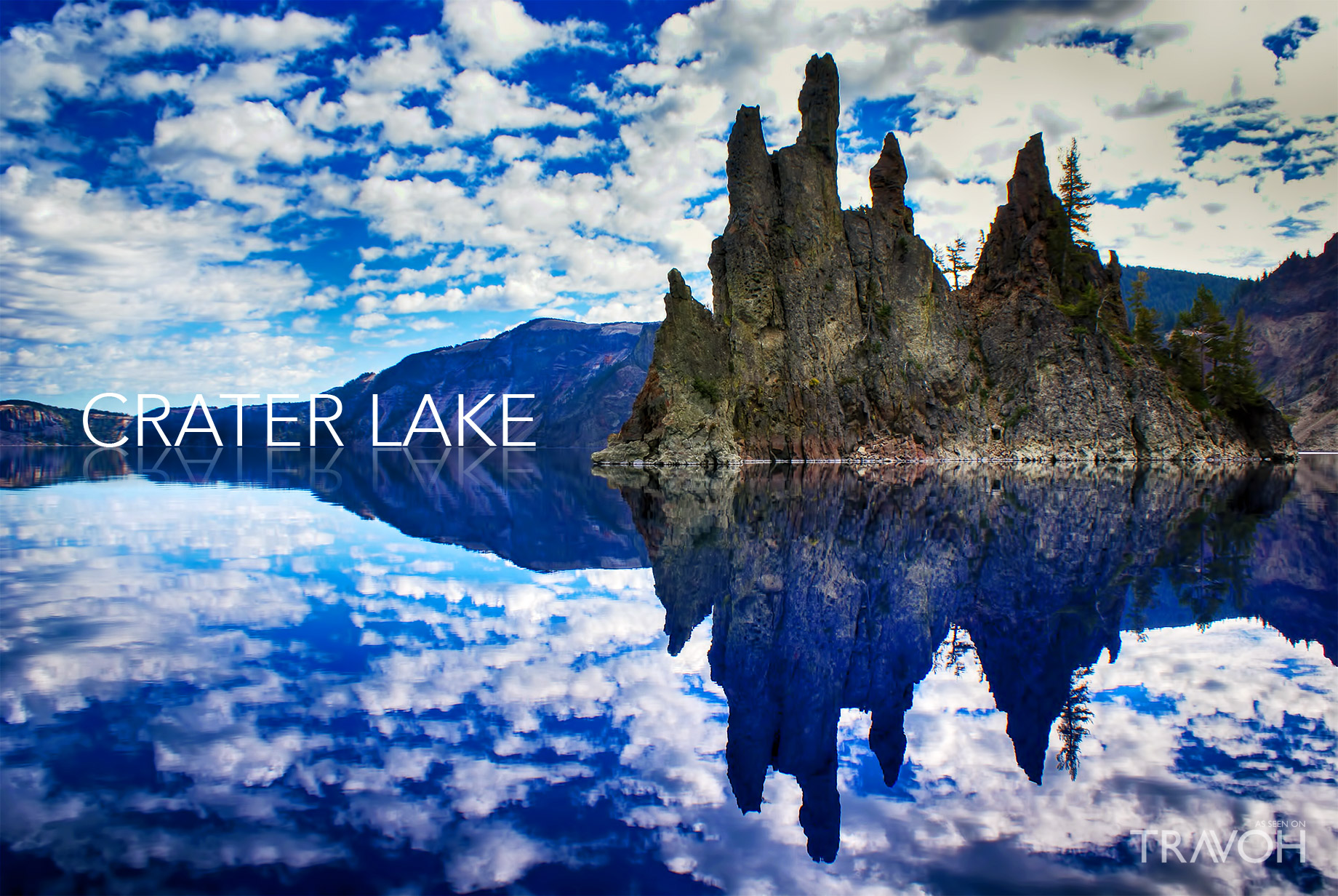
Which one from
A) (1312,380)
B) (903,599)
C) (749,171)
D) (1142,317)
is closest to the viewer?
(903,599)

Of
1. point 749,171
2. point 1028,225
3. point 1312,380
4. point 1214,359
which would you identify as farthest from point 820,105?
point 1312,380

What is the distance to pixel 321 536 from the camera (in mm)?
23469

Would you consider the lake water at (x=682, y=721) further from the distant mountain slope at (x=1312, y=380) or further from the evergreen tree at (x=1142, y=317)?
the distant mountain slope at (x=1312, y=380)

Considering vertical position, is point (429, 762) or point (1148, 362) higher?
point (1148, 362)

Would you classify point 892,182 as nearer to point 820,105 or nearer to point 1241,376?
point 820,105

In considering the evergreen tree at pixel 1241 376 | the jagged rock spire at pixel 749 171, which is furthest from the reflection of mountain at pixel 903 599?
the evergreen tree at pixel 1241 376

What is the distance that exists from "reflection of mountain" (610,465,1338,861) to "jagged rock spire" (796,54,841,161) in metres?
68.7

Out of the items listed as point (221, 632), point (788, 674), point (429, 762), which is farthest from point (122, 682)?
point (788, 674)

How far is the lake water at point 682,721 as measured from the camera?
5027 millimetres

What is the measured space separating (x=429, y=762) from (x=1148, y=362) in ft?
316

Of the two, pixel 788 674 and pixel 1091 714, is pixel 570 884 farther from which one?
pixel 1091 714

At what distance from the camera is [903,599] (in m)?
12.6

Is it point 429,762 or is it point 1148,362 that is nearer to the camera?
point 429,762

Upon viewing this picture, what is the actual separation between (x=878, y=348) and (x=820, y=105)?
3017 cm
